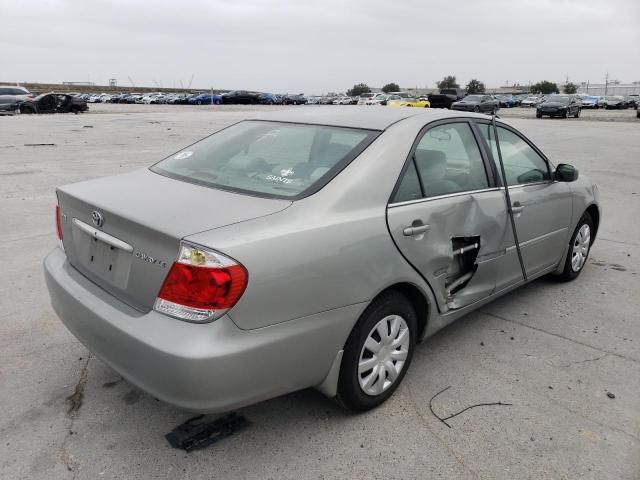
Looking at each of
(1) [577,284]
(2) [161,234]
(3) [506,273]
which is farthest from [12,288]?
(1) [577,284]

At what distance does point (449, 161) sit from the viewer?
3408 millimetres

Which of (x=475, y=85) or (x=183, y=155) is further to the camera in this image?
(x=475, y=85)

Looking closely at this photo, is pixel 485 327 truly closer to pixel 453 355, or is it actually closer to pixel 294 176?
pixel 453 355

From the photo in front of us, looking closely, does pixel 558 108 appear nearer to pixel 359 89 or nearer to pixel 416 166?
pixel 416 166

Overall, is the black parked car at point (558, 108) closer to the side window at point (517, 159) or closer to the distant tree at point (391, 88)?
the side window at point (517, 159)

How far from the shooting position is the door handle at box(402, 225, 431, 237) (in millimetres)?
2832

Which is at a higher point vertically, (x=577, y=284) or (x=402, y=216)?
(x=402, y=216)

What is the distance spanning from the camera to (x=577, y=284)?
484 cm

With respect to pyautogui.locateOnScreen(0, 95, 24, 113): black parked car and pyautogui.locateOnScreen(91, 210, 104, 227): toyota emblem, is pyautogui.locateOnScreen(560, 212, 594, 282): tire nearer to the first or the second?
pyautogui.locateOnScreen(91, 210, 104, 227): toyota emblem

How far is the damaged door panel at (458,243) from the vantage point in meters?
2.90

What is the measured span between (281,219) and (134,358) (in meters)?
0.88

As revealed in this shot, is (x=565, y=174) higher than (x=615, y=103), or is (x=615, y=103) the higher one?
(x=615, y=103)

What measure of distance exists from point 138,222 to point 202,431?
43.2 inches

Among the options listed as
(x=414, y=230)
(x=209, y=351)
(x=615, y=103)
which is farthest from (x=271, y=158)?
(x=615, y=103)
